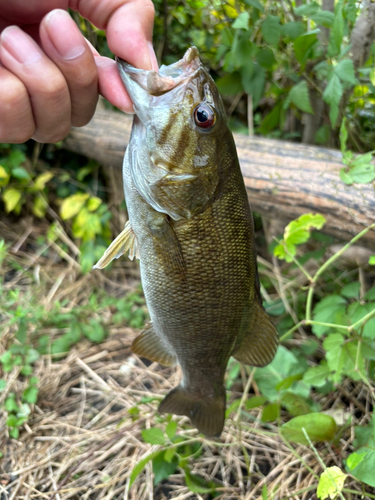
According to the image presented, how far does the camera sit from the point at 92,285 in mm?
2957

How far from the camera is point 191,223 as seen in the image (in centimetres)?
107

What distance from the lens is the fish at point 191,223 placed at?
37.7 inches

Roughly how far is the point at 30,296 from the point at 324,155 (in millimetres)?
2187

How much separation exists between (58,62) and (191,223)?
515mm

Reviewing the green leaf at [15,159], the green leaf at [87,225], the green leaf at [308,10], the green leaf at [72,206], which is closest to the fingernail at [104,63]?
the green leaf at [308,10]

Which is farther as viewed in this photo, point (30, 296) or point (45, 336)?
point (30, 296)

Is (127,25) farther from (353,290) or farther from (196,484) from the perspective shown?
(196,484)

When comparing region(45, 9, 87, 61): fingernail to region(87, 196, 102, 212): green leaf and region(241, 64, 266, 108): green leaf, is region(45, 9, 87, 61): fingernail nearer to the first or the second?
region(241, 64, 266, 108): green leaf

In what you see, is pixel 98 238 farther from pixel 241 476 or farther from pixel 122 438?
pixel 241 476

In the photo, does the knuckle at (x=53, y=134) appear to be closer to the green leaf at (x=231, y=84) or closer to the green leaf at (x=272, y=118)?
the green leaf at (x=231, y=84)

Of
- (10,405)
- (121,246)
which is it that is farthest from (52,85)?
(10,405)

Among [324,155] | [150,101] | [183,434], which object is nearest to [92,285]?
[183,434]

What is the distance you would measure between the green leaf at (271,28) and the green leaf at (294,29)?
4 centimetres

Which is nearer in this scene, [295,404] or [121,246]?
[121,246]
